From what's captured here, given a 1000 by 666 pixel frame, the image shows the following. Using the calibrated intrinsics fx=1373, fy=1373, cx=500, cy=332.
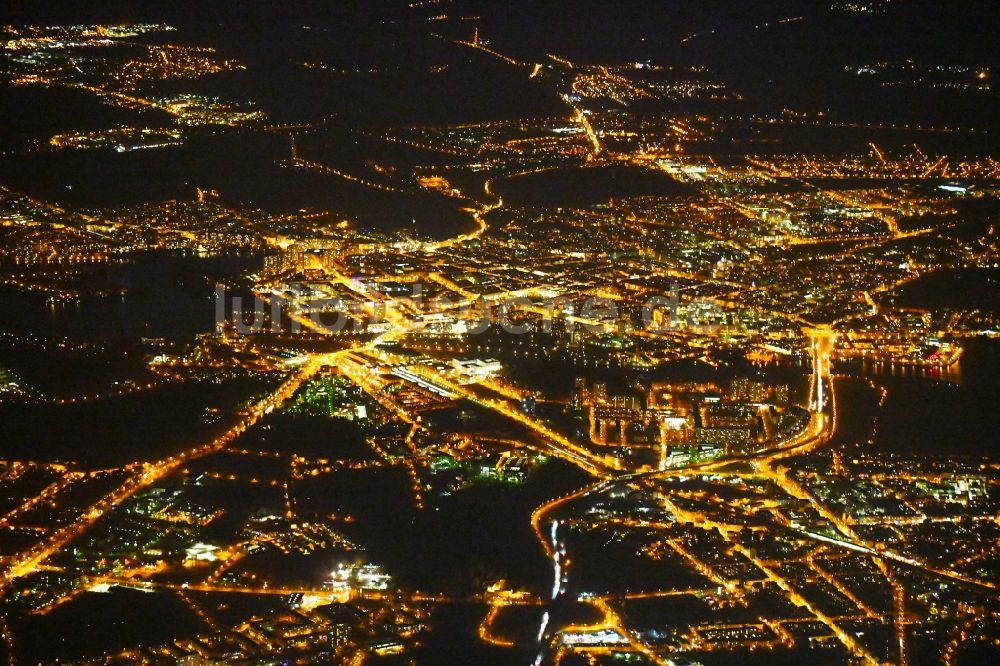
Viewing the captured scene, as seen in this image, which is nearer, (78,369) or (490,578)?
(490,578)

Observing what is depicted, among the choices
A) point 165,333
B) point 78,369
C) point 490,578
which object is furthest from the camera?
point 165,333

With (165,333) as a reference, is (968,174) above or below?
above

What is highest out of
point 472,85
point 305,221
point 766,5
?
point 766,5

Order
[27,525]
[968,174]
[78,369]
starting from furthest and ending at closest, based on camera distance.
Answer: [968,174], [78,369], [27,525]

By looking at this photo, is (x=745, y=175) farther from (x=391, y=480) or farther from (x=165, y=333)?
(x=391, y=480)

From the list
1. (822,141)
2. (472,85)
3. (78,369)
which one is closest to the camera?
(78,369)

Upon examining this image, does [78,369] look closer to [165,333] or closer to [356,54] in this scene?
[165,333]

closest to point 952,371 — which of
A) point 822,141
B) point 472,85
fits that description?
point 822,141

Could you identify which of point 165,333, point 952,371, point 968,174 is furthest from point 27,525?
point 968,174

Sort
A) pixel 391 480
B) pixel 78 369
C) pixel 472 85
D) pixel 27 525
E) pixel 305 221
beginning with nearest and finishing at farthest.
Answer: pixel 27 525 → pixel 391 480 → pixel 78 369 → pixel 305 221 → pixel 472 85
